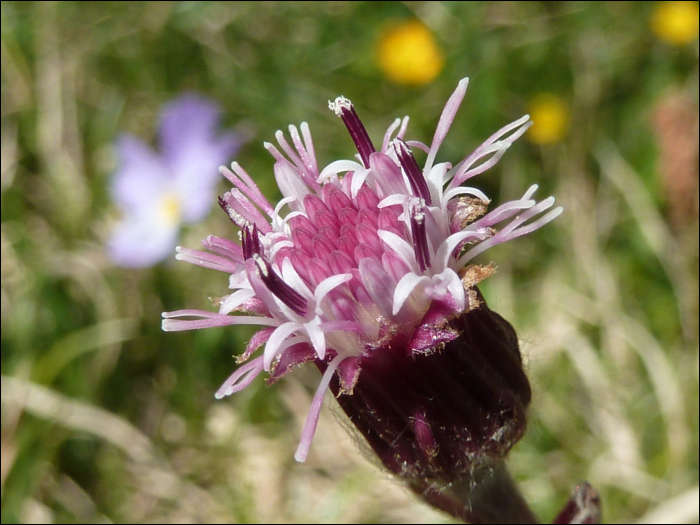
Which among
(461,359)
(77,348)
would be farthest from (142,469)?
(461,359)

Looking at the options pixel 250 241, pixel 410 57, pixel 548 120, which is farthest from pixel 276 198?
pixel 250 241

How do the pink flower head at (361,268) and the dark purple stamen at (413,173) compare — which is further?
the dark purple stamen at (413,173)

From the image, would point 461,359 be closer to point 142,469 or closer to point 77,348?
point 142,469

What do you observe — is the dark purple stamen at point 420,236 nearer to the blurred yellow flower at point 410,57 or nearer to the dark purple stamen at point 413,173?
the dark purple stamen at point 413,173

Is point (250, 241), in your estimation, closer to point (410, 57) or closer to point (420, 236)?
point (420, 236)

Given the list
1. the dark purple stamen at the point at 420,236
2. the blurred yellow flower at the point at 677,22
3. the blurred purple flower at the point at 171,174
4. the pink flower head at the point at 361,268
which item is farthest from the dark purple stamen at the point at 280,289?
the blurred yellow flower at the point at 677,22

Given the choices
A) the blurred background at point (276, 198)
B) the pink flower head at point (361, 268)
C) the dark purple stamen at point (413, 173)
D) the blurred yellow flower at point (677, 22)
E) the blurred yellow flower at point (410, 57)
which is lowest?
the blurred background at point (276, 198)
